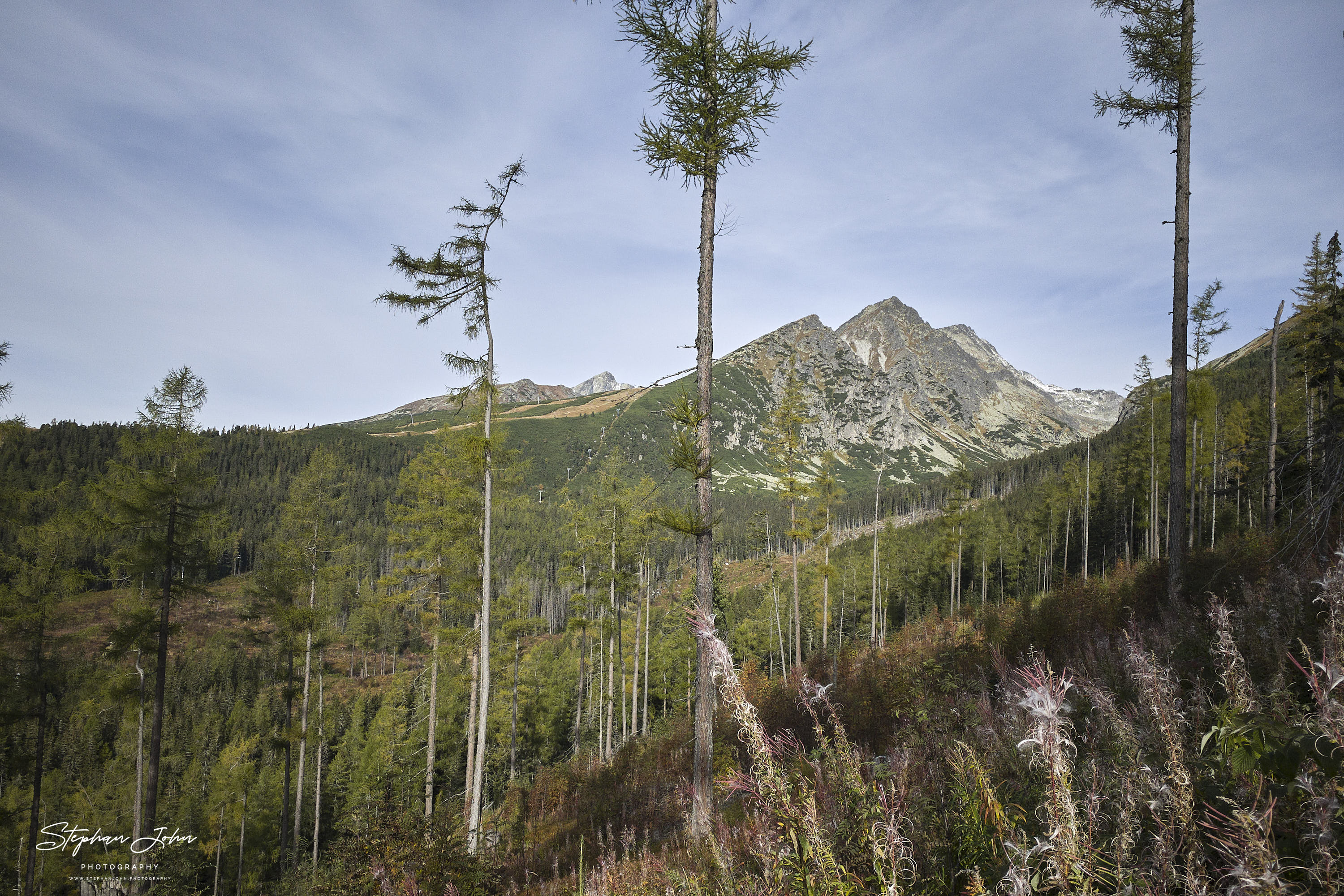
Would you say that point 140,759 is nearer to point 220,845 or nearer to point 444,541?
point 220,845

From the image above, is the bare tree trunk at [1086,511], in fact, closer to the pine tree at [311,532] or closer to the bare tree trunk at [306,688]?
the pine tree at [311,532]

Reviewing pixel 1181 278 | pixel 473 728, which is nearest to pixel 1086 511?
pixel 1181 278

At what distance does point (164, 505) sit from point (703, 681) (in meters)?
16.6

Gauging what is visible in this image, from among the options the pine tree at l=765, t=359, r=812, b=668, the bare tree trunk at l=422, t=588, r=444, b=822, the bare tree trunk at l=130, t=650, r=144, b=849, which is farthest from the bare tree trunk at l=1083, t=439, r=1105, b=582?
the bare tree trunk at l=130, t=650, r=144, b=849

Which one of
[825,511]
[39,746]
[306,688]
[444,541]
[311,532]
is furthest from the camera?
[825,511]

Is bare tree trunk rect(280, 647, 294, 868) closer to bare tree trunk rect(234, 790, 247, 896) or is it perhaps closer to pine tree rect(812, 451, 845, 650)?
bare tree trunk rect(234, 790, 247, 896)

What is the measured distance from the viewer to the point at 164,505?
616 inches

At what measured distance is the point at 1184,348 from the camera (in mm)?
10906

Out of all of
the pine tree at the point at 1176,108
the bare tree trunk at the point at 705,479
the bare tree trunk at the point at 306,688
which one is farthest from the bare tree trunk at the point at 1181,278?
the bare tree trunk at the point at 306,688

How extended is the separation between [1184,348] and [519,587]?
76.3 ft

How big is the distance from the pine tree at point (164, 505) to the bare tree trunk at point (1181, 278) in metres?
23.8

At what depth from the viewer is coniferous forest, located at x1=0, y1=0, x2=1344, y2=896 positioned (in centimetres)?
227

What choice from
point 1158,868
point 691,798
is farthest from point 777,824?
point 691,798

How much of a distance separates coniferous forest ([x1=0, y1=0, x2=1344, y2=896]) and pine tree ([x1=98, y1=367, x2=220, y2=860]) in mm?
104
